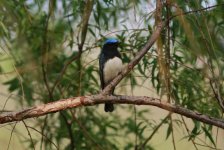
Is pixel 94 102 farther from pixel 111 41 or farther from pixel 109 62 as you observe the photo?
pixel 109 62

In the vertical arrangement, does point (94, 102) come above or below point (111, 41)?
below

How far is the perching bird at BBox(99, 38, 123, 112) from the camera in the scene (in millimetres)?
4004

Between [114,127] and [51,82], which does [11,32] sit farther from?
[114,127]

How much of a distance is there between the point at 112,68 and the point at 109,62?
79 mm

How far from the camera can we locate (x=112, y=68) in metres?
4.10

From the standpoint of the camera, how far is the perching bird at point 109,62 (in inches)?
158

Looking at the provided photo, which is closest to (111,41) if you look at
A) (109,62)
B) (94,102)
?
(109,62)

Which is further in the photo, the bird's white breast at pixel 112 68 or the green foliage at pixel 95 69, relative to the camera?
Result: the bird's white breast at pixel 112 68

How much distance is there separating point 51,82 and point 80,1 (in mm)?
1203

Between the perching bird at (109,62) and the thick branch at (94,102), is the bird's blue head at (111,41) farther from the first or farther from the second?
the thick branch at (94,102)

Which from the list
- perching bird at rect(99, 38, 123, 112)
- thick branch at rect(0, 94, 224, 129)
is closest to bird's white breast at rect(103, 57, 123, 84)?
perching bird at rect(99, 38, 123, 112)

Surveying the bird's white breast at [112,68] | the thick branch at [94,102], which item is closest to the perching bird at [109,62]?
the bird's white breast at [112,68]

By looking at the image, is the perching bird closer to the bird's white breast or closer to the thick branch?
the bird's white breast

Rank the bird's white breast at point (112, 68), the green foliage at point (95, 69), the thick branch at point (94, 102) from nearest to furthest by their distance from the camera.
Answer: the thick branch at point (94, 102) → the green foliage at point (95, 69) → the bird's white breast at point (112, 68)
